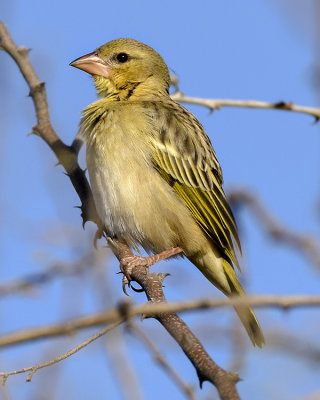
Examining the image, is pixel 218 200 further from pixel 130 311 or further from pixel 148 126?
pixel 130 311

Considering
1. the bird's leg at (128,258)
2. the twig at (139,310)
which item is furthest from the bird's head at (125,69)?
the twig at (139,310)

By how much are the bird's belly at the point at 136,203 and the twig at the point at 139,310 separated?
3740 mm

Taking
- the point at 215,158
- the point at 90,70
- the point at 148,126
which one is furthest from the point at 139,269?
the point at 90,70

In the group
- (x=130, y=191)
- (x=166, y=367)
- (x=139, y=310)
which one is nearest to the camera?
(x=139, y=310)

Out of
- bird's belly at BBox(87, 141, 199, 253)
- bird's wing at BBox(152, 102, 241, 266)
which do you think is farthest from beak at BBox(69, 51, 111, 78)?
bird's belly at BBox(87, 141, 199, 253)

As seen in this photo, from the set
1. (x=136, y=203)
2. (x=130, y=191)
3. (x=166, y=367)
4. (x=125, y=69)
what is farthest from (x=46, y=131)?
(x=166, y=367)

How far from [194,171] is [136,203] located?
827 millimetres

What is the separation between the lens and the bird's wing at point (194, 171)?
5.64 meters

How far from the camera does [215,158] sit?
6.34 m

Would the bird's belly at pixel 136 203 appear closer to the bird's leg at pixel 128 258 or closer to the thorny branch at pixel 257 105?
the bird's leg at pixel 128 258

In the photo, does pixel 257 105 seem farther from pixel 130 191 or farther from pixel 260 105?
pixel 130 191

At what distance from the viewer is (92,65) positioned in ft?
20.6

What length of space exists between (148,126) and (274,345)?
10.3ft

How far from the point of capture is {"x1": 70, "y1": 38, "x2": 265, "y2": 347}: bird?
17.5 ft
